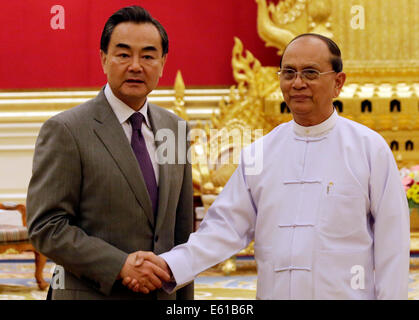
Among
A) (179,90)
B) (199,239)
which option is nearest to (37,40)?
(179,90)

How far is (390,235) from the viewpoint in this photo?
1.85 m

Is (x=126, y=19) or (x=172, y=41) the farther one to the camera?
(x=172, y=41)

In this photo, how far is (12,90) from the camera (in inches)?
254

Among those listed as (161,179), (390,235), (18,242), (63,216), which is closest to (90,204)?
(63,216)

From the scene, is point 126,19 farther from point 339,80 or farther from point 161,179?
point 339,80

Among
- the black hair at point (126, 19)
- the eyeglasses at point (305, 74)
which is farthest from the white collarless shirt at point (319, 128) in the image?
the black hair at point (126, 19)

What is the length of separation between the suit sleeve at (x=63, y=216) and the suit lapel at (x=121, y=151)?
96 millimetres

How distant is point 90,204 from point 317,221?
640 millimetres

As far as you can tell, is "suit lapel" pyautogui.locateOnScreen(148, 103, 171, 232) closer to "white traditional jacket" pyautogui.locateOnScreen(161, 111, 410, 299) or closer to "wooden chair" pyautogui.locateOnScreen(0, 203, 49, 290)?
"white traditional jacket" pyautogui.locateOnScreen(161, 111, 410, 299)

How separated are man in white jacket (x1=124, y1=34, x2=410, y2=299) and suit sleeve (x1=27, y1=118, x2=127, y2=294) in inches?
5.0

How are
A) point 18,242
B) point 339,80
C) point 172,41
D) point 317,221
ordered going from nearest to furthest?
point 317,221 < point 339,80 < point 18,242 < point 172,41

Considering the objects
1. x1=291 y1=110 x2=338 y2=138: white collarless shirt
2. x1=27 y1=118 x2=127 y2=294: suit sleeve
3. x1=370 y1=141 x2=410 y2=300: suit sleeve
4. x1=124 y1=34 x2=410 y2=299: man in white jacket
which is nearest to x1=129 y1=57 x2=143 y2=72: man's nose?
x1=27 y1=118 x2=127 y2=294: suit sleeve

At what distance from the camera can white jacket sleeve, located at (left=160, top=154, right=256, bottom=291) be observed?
2.01m
